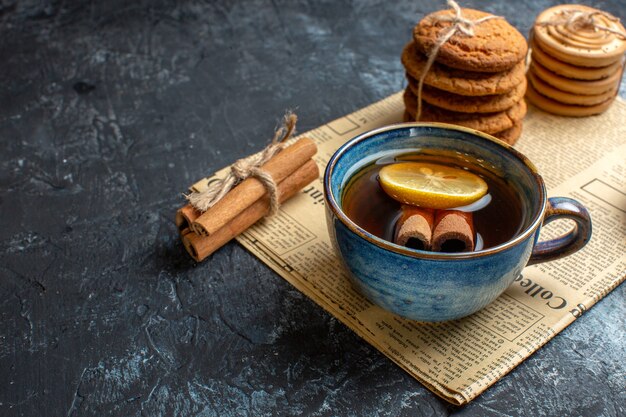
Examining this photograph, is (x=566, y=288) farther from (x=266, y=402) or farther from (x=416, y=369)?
(x=266, y=402)

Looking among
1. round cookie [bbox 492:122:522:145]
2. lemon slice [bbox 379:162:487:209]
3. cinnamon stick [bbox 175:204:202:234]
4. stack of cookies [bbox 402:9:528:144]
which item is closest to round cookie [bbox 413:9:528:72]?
stack of cookies [bbox 402:9:528:144]

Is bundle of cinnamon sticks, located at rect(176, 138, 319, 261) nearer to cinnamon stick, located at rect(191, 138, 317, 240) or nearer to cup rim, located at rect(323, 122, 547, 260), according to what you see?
cinnamon stick, located at rect(191, 138, 317, 240)

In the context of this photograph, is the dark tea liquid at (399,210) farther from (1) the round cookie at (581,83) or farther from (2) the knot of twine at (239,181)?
(1) the round cookie at (581,83)

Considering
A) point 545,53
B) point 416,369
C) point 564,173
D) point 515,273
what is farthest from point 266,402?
point 545,53

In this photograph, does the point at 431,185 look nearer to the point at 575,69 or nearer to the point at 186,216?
the point at 186,216

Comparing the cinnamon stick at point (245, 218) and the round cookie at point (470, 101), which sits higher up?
the round cookie at point (470, 101)

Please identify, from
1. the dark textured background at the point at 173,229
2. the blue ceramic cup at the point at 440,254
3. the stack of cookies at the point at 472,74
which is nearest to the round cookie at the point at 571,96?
the stack of cookies at the point at 472,74

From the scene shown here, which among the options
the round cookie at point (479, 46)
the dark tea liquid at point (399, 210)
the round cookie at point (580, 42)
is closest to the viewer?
the dark tea liquid at point (399, 210)
